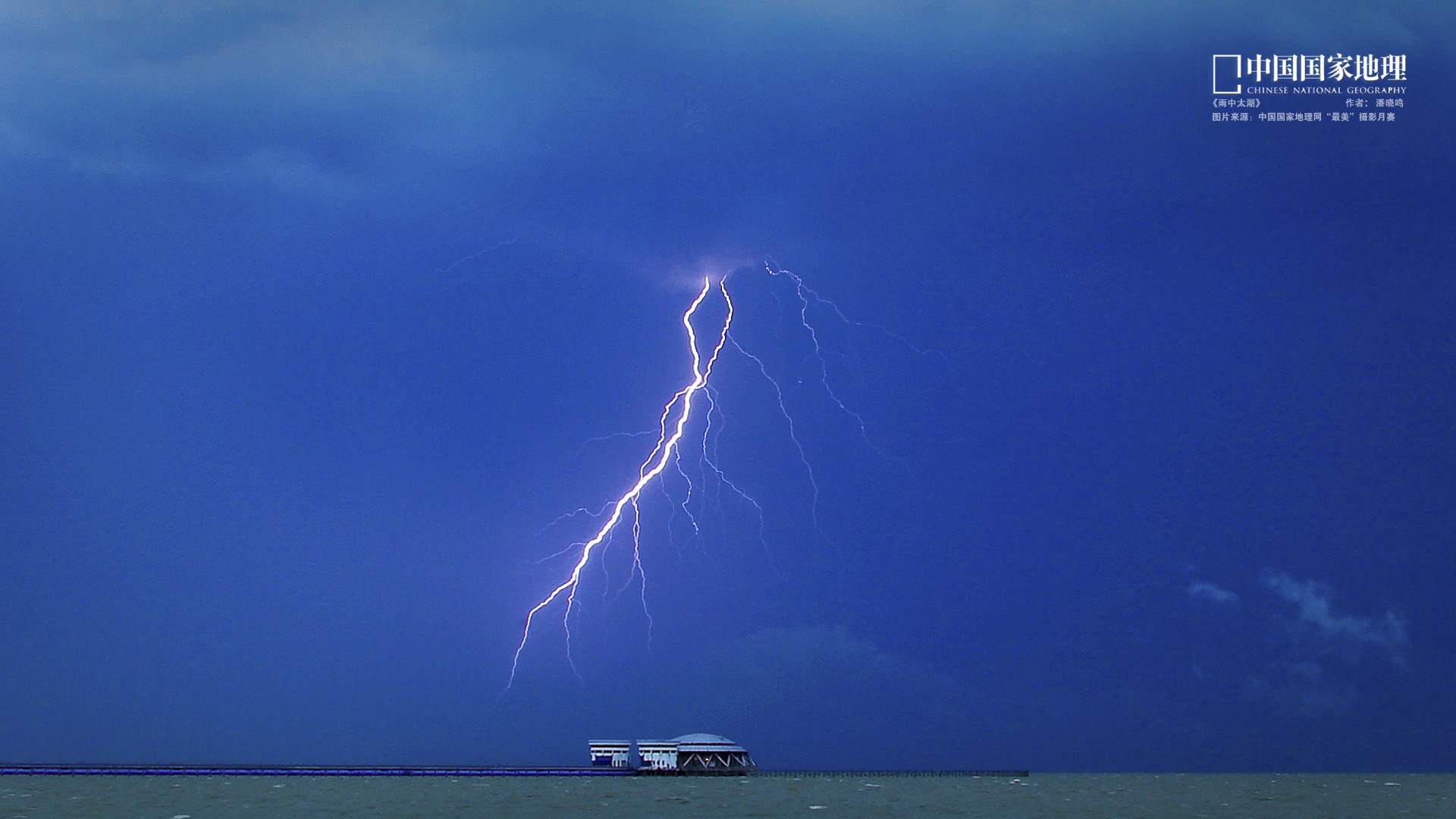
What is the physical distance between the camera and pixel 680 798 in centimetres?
5441

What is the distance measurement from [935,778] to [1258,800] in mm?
33041

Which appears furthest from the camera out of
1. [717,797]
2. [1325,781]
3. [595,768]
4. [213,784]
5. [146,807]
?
[1325,781]

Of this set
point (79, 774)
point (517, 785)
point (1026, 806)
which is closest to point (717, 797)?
point (1026, 806)

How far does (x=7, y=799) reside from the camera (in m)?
51.9

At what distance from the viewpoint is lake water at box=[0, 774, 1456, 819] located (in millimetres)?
45438

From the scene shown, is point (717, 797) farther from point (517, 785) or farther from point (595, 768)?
point (595, 768)

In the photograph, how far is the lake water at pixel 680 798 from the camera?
4544 centimetres

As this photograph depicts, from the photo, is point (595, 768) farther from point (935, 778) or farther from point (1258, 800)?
point (1258, 800)

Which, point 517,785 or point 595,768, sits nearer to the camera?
point 517,785

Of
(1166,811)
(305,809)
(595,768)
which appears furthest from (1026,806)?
(595,768)

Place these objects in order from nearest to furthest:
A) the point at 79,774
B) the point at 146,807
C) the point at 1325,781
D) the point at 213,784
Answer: the point at 146,807 → the point at 213,784 → the point at 79,774 → the point at 1325,781

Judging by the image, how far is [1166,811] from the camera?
4769cm

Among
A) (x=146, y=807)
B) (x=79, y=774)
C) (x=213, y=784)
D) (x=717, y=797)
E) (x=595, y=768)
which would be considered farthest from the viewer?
(x=595, y=768)

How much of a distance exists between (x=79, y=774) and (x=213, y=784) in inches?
694
